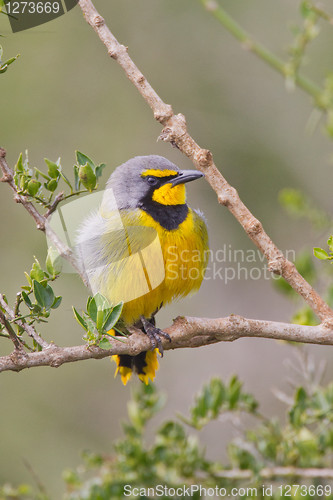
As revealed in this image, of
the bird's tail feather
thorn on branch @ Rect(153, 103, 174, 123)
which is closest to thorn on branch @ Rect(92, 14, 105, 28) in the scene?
thorn on branch @ Rect(153, 103, 174, 123)

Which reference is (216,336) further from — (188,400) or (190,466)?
(188,400)

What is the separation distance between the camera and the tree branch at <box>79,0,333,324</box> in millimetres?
2525

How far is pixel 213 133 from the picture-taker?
24.5 feet

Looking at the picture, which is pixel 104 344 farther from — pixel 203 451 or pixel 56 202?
pixel 203 451

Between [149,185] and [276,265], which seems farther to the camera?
[149,185]

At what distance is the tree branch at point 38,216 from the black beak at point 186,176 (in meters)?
0.94

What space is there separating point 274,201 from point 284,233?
0.48 metres

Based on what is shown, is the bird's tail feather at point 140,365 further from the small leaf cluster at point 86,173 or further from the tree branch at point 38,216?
the small leaf cluster at point 86,173

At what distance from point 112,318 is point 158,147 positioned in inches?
216

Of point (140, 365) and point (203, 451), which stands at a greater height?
point (140, 365)

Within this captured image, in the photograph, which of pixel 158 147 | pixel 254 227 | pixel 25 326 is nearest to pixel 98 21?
pixel 254 227

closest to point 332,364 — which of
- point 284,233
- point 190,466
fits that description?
point 284,233

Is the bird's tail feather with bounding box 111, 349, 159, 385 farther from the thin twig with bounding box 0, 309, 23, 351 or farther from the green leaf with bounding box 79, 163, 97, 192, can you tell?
the thin twig with bounding box 0, 309, 23, 351

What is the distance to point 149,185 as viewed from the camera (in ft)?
11.6
